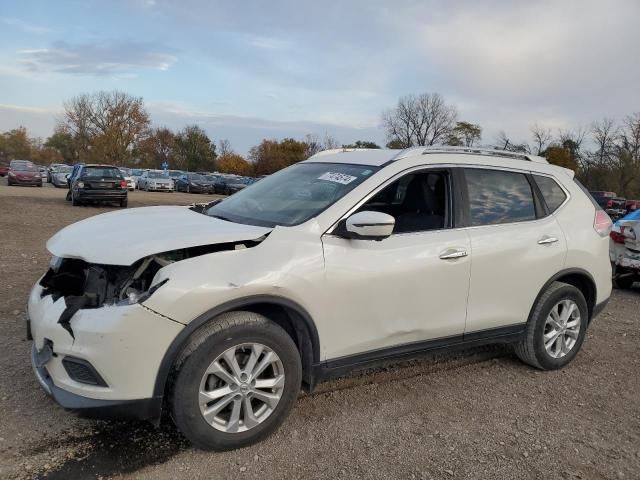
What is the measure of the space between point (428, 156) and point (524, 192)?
1.04 meters

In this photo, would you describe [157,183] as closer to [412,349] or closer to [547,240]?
[547,240]

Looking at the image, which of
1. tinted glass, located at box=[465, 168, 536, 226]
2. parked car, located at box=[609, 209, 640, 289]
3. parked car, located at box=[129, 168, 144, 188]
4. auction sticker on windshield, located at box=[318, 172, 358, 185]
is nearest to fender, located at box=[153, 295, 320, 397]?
auction sticker on windshield, located at box=[318, 172, 358, 185]

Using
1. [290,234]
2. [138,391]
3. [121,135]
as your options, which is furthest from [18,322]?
[121,135]

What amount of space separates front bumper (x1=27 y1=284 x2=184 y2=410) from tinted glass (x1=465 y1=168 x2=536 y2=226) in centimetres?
240

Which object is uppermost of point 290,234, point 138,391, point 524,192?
point 524,192

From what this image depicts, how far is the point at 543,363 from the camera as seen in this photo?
14.6ft

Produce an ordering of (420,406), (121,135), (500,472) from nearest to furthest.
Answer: (500,472), (420,406), (121,135)

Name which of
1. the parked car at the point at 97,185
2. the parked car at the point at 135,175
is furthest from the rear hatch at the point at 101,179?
the parked car at the point at 135,175

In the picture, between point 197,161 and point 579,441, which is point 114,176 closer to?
point 579,441

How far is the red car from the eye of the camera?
31812 millimetres

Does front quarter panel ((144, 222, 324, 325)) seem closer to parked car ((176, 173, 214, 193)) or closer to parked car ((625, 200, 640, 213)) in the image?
parked car ((625, 200, 640, 213))

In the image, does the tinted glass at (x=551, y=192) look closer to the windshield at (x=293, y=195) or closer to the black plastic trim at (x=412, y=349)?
the black plastic trim at (x=412, y=349)

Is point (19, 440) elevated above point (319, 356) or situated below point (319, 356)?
below

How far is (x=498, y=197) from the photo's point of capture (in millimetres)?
4133
